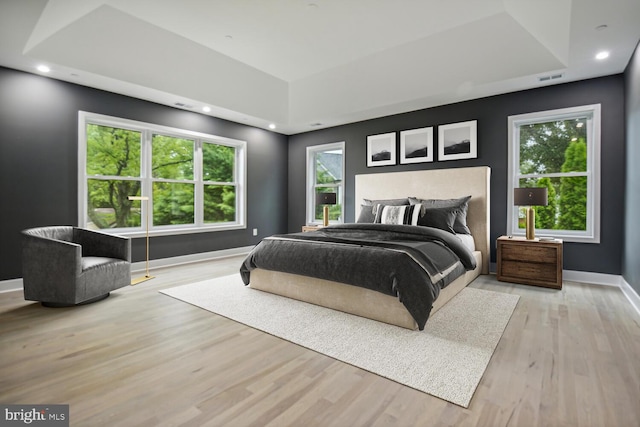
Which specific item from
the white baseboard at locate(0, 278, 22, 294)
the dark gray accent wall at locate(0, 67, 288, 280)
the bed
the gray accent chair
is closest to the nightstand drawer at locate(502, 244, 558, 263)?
the bed

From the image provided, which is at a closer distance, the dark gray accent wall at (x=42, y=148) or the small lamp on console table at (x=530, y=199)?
the dark gray accent wall at (x=42, y=148)

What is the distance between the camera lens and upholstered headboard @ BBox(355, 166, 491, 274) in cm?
447

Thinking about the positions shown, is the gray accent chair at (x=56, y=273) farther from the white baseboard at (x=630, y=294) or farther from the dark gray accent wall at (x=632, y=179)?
the dark gray accent wall at (x=632, y=179)

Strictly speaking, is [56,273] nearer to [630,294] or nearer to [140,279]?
[140,279]

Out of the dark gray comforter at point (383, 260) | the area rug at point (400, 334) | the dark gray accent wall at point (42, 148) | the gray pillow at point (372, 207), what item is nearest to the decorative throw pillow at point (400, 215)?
the gray pillow at point (372, 207)

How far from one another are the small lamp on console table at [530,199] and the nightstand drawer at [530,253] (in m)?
0.19

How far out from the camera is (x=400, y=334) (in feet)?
7.95

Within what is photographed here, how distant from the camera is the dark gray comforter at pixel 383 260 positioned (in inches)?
97.4

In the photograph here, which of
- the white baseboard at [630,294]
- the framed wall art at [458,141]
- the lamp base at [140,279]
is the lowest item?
the lamp base at [140,279]

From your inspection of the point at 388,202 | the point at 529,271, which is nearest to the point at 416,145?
the point at 388,202

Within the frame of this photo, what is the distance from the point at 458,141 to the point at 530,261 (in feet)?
6.56

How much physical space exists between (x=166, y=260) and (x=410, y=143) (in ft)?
14.4

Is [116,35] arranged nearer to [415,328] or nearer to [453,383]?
[415,328]

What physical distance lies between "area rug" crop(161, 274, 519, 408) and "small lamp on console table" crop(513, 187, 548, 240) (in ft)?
3.55
